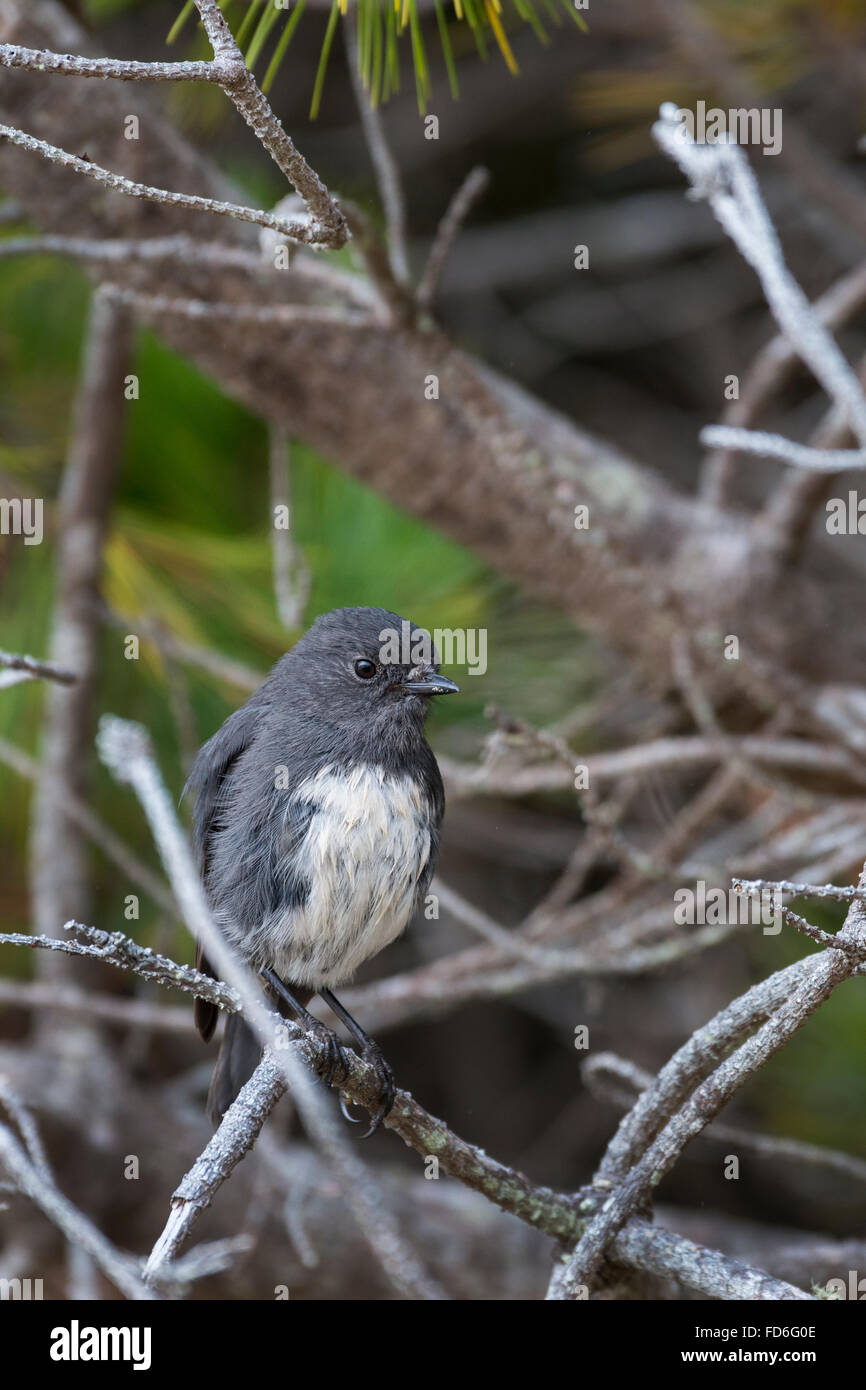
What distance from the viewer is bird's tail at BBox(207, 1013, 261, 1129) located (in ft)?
8.30

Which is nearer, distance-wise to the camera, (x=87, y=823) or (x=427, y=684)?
(x=427, y=684)

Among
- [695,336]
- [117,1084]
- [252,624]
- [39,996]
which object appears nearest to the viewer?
[39,996]

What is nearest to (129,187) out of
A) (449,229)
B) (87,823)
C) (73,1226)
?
(73,1226)

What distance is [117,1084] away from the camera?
3270mm

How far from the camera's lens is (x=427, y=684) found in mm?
2400

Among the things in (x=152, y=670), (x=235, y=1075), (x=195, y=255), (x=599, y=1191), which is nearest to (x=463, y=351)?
(x=195, y=255)

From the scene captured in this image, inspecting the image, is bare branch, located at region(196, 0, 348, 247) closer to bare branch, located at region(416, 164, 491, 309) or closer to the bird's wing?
bare branch, located at region(416, 164, 491, 309)

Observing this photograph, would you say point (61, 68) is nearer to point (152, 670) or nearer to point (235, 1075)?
point (235, 1075)

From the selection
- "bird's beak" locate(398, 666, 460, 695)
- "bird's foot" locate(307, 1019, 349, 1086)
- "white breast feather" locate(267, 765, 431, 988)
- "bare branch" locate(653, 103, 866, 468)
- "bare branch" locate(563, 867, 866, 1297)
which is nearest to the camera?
"bare branch" locate(563, 867, 866, 1297)

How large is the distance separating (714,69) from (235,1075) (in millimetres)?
2672

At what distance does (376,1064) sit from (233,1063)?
0.42 m

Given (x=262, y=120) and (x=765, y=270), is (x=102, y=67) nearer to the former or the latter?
(x=262, y=120)

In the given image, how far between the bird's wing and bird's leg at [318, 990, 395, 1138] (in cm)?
23

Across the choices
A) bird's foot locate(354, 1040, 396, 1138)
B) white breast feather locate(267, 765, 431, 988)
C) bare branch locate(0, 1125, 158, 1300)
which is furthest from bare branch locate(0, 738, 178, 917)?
bare branch locate(0, 1125, 158, 1300)
